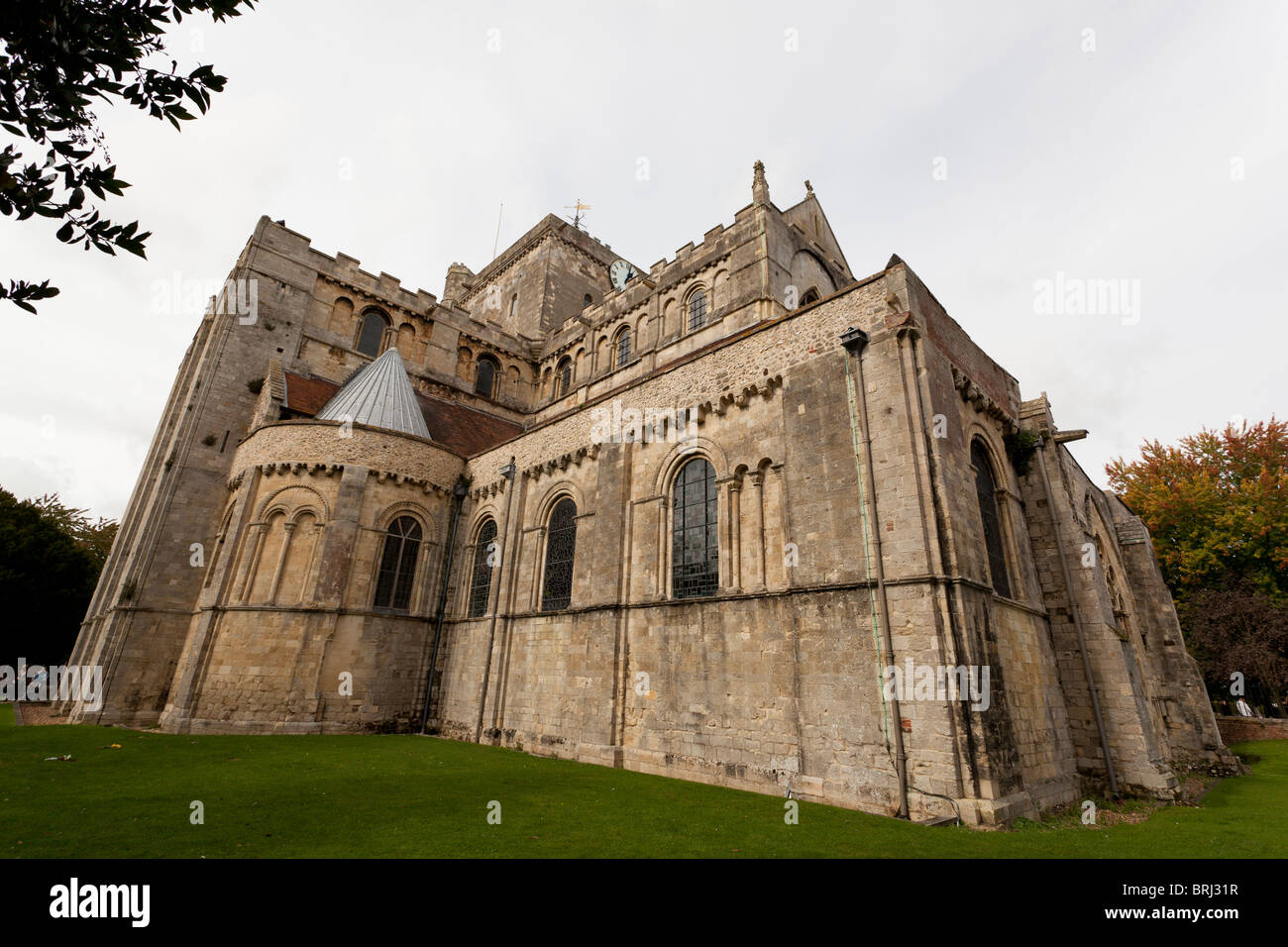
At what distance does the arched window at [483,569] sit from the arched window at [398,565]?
6.82ft

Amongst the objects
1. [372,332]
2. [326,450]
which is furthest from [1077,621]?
A: [372,332]

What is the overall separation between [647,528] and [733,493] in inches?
105

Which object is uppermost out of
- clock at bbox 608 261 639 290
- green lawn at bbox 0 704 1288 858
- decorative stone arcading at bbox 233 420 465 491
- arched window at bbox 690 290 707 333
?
clock at bbox 608 261 639 290

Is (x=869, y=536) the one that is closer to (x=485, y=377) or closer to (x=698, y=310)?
(x=698, y=310)

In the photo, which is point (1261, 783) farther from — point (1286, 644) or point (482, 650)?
point (482, 650)

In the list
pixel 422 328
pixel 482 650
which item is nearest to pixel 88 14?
pixel 482 650

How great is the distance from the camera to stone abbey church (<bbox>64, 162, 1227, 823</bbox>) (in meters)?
10.6

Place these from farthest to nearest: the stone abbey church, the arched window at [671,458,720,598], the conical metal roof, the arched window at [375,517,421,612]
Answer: the conical metal roof, the arched window at [375,517,421,612], the arched window at [671,458,720,598], the stone abbey church

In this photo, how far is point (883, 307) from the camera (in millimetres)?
12117

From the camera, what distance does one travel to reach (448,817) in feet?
26.5

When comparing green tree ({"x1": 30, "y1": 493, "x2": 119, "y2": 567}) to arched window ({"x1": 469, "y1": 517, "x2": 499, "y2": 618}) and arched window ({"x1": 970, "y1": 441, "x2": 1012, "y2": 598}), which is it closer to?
arched window ({"x1": 469, "y1": 517, "x2": 499, "y2": 618})

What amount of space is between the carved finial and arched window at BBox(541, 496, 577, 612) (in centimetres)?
1380

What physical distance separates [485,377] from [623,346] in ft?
29.8

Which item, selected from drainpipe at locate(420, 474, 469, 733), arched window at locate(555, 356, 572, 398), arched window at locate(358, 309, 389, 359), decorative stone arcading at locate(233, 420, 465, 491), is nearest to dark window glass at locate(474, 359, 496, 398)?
arched window at locate(555, 356, 572, 398)
